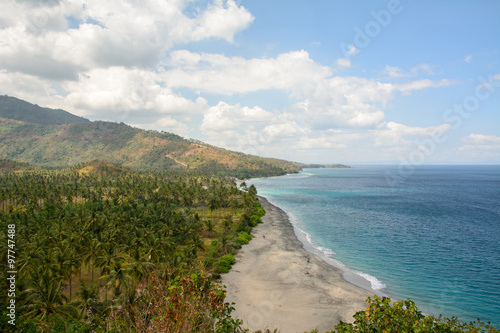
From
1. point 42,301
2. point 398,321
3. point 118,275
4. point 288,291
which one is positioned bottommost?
point 288,291

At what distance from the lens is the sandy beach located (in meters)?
38.5

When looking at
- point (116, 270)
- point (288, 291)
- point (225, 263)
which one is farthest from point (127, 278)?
point (288, 291)

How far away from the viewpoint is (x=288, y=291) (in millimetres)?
47375

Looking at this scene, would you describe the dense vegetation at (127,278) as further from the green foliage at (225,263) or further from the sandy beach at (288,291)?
the sandy beach at (288,291)

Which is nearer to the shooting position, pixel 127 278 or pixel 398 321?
pixel 398 321

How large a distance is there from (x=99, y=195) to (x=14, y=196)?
26.1 meters

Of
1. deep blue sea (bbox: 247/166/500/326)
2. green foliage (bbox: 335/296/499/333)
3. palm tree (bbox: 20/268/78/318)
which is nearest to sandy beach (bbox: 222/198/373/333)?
deep blue sea (bbox: 247/166/500/326)

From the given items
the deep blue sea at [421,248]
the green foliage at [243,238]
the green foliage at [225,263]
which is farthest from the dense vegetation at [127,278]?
the deep blue sea at [421,248]

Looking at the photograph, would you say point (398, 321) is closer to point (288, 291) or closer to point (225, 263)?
point (288, 291)

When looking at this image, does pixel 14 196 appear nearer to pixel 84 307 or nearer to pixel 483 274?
pixel 84 307

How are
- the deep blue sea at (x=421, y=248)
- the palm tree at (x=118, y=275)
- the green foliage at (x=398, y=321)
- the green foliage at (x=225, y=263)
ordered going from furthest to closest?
the green foliage at (x=225, y=263), the deep blue sea at (x=421, y=248), the palm tree at (x=118, y=275), the green foliage at (x=398, y=321)

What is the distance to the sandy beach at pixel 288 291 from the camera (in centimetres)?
3847

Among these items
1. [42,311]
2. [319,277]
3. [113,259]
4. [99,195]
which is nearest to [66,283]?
[113,259]

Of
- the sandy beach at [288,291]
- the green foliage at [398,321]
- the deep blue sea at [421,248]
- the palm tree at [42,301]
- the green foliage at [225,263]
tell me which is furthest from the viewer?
the green foliage at [225,263]
